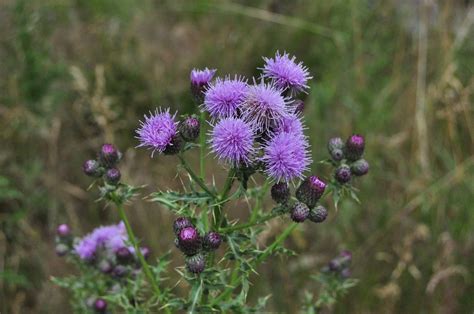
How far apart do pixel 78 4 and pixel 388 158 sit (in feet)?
10.4

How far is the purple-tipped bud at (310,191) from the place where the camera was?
214 cm

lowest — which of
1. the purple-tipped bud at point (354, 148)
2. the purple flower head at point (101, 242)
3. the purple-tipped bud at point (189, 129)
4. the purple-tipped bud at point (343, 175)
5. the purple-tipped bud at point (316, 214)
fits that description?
the purple-tipped bud at point (316, 214)

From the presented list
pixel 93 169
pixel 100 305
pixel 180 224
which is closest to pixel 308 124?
pixel 100 305

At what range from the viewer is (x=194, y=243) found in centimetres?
205

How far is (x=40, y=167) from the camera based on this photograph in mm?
4363

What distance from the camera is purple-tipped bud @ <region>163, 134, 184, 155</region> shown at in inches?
82.8

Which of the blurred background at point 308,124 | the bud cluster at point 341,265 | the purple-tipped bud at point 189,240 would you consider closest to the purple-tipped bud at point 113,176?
the purple-tipped bud at point 189,240

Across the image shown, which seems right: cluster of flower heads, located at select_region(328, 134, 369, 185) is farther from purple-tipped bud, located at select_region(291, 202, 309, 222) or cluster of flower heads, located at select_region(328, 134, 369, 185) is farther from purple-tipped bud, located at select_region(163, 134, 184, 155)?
purple-tipped bud, located at select_region(163, 134, 184, 155)

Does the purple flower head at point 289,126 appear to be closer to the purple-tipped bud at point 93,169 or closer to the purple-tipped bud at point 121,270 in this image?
the purple-tipped bud at point 93,169

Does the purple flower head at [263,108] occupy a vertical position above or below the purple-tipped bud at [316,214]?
above

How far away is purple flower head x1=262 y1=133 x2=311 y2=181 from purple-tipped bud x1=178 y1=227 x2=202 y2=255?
0.33 meters

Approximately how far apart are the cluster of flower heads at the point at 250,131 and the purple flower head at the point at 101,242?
34.0 inches

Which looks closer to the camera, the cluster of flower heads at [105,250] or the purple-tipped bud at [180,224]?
the purple-tipped bud at [180,224]

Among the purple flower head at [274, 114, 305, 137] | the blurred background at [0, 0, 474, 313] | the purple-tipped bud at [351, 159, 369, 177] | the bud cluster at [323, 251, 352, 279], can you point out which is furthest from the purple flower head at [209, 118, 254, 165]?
the blurred background at [0, 0, 474, 313]
